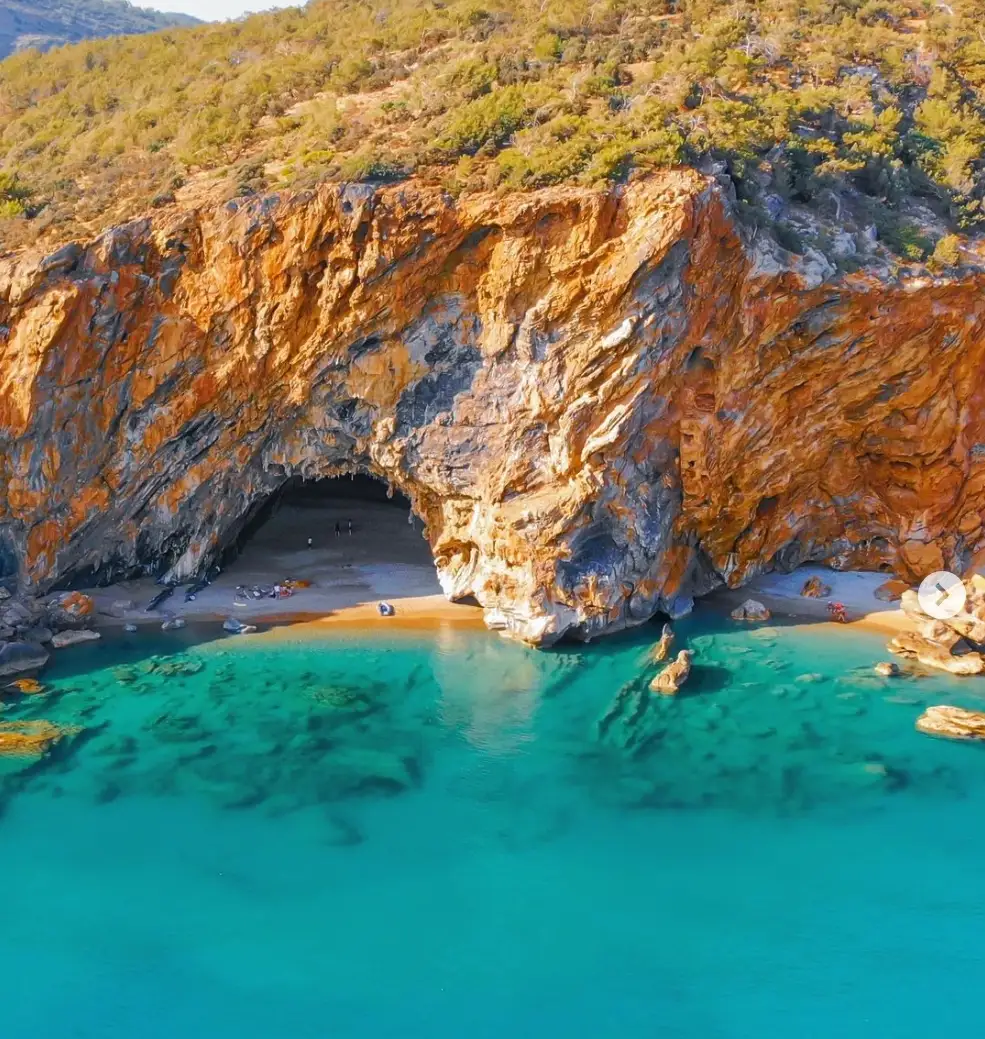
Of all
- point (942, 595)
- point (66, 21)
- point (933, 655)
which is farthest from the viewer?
point (66, 21)

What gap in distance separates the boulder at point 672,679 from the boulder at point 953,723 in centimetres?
551

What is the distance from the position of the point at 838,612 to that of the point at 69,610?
2276 cm

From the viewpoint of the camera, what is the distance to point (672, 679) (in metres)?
22.3

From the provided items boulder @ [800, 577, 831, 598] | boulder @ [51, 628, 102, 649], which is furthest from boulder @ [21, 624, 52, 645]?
boulder @ [800, 577, 831, 598]

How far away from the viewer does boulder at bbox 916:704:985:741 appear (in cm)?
1994

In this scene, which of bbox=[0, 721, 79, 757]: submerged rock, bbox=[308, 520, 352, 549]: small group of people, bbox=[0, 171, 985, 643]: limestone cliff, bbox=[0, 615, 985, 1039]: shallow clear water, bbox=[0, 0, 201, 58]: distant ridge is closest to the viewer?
bbox=[0, 615, 985, 1039]: shallow clear water

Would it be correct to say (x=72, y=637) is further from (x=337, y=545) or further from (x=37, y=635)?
(x=337, y=545)

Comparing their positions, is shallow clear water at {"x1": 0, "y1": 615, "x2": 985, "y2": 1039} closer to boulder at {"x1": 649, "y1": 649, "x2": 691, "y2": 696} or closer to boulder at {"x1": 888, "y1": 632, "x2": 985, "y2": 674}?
boulder at {"x1": 649, "y1": 649, "x2": 691, "y2": 696}

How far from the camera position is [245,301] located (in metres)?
23.8

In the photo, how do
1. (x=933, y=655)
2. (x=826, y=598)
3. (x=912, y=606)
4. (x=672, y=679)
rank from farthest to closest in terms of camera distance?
1. (x=826, y=598)
2. (x=912, y=606)
3. (x=933, y=655)
4. (x=672, y=679)

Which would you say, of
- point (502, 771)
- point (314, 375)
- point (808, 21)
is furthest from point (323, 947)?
point (808, 21)

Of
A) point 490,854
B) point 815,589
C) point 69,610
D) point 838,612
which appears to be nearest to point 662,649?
point 838,612

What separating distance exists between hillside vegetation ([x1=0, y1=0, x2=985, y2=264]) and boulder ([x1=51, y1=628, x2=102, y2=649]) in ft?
37.1

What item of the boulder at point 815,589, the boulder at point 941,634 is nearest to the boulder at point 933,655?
the boulder at point 941,634
